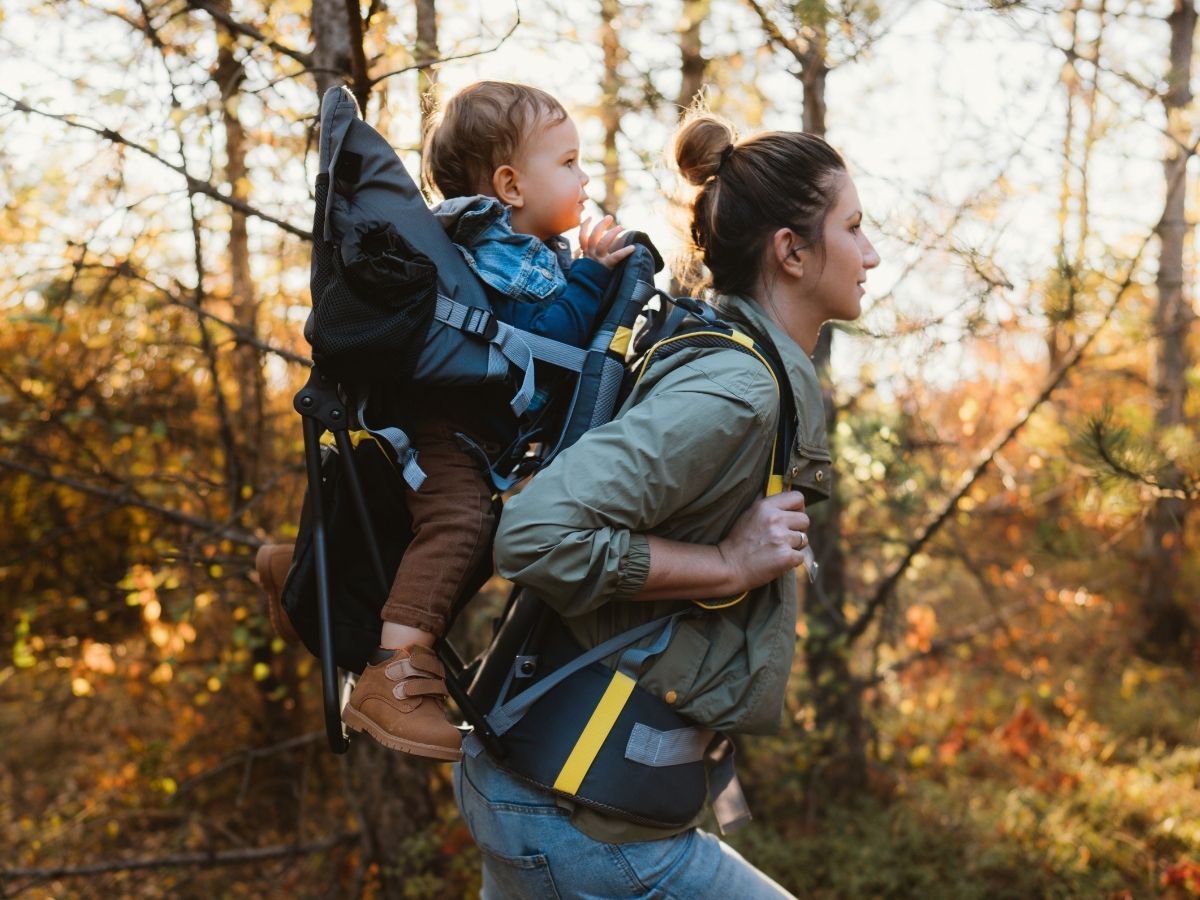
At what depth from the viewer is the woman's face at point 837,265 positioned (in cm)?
198

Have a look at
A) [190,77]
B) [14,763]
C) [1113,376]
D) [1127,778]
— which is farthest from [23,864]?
[1113,376]

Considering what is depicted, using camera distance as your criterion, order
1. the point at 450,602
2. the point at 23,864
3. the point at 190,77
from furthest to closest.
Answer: the point at 23,864
the point at 190,77
the point at 450,602

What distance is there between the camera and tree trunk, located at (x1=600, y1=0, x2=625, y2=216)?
4.39 meters

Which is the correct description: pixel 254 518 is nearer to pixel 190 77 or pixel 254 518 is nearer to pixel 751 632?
pixel 190 77

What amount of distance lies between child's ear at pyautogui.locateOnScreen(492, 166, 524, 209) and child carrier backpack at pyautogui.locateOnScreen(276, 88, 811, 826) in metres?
0.30

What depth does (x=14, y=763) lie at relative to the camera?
6996mm

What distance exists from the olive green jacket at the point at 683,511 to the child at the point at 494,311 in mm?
278

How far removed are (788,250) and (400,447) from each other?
846mm

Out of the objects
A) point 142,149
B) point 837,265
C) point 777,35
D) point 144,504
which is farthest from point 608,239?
point 144,504

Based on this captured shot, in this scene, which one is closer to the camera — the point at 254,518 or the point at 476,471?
the point at 476,471

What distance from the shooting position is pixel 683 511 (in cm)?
171

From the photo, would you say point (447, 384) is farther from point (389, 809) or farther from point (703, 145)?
point (389, 809)

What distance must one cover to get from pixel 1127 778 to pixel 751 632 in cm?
489

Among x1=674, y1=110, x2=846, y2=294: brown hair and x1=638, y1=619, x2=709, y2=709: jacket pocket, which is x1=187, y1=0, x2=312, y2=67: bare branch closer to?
x1=674, y1=110, x2=846, y2=294: brown hair
